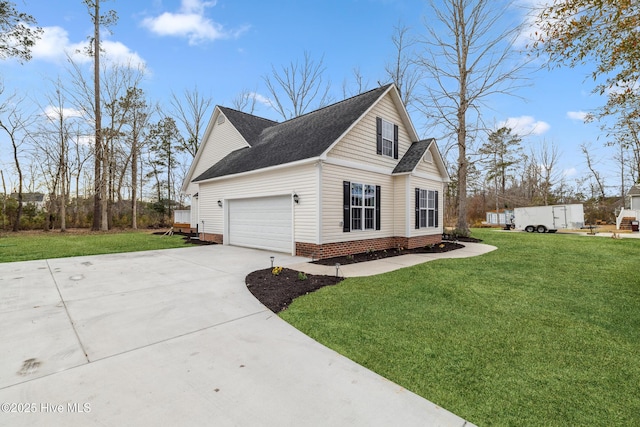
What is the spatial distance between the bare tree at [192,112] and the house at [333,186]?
538 inches

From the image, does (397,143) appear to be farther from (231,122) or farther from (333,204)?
(231,122)

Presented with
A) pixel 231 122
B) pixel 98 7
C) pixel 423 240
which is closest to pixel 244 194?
pixel 231 122

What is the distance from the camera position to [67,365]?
2.82 meters

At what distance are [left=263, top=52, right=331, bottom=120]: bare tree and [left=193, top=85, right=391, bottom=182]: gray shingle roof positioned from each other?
10.9 m

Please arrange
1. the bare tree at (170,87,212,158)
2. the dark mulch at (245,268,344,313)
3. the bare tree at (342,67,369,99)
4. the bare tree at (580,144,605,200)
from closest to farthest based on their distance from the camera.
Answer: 1. the dark mulch at (245,268,344,313)
2. the bare tree at (342,67,369,99)
3. the bare tree at (170,87,212,158)
4. the bare tree at (580,144,605,200)

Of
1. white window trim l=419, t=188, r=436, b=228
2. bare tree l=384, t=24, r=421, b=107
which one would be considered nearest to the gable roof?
white window trim l=419, t=188, r=436, b=228

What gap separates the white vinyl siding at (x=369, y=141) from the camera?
9.55 m

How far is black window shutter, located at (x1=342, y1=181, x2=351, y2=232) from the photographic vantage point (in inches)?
373

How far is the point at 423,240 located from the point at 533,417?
1034cm

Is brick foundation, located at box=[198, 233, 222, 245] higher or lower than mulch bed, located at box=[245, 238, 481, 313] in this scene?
higher

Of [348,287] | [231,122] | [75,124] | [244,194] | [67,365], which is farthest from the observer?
[75,124]

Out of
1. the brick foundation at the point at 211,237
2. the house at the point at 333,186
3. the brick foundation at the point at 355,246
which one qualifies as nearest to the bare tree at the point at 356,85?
the house at the point at 333,186

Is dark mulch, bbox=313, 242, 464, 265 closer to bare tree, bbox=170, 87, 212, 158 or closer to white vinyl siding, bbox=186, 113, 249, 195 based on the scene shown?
white vinyl siding, bbox=186, 113, 249, 195

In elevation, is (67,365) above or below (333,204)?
below
